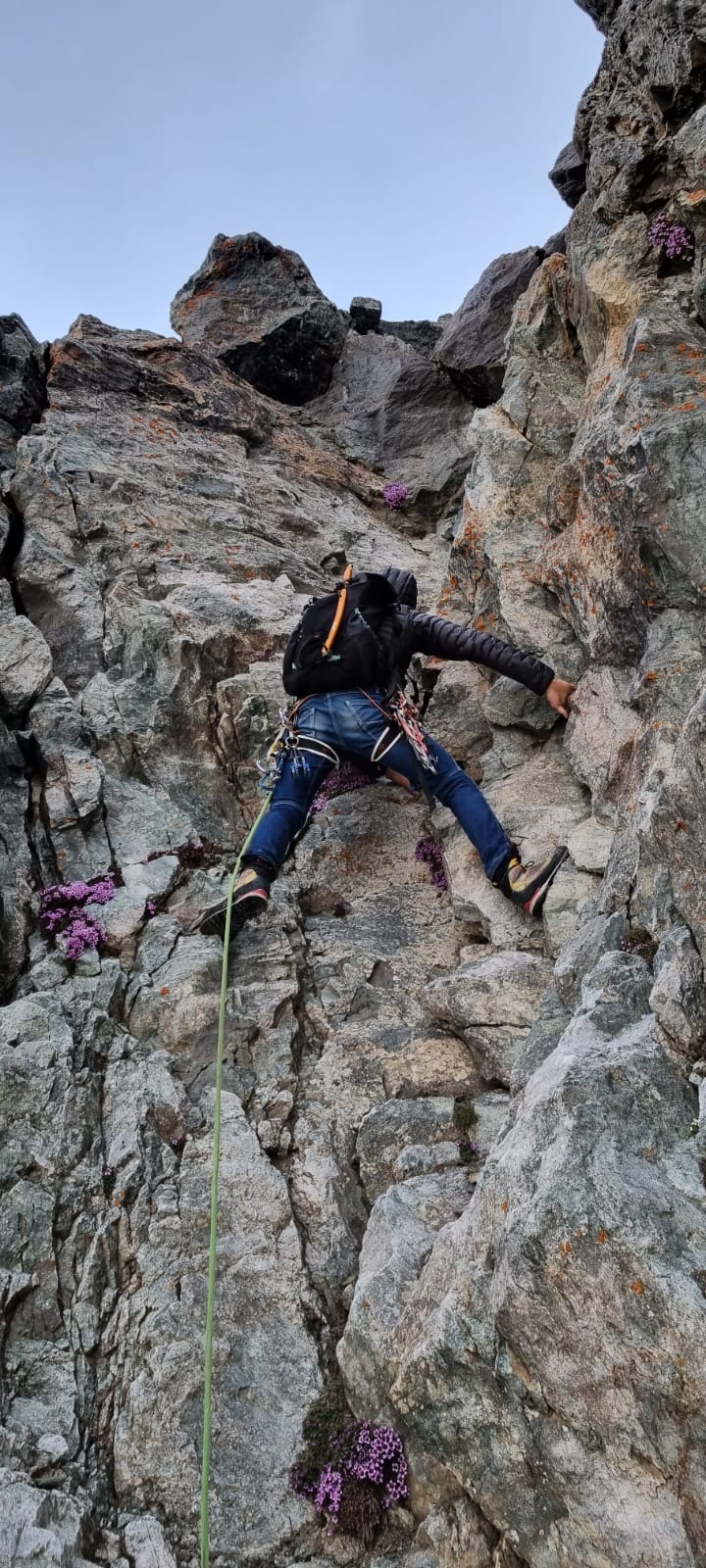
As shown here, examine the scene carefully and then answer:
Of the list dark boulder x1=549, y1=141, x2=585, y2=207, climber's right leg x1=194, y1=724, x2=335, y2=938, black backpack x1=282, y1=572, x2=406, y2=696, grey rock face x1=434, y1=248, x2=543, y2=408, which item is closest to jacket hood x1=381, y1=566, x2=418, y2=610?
black backpack x1=282, y1=572, x2=406, y2=696

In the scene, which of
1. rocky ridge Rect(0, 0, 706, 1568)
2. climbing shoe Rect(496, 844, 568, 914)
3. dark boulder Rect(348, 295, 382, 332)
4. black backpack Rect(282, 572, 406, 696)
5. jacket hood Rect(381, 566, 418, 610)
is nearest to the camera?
rocky ridge Rect(0, 0, 706, 1568)

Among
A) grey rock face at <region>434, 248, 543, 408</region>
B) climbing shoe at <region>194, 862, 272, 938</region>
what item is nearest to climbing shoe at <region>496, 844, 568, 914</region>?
climbing shoe at <region>194, 862, 272, 938</region>

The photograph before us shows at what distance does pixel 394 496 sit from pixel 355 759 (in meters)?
9.01

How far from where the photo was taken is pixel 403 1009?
6.94 meters

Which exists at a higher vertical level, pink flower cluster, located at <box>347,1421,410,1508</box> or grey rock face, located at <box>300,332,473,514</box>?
grey rock face, located at <box>300,332,473,514</box>

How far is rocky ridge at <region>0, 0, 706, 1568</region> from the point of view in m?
3.93

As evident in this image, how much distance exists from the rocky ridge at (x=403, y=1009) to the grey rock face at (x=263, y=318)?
6994 millimetres

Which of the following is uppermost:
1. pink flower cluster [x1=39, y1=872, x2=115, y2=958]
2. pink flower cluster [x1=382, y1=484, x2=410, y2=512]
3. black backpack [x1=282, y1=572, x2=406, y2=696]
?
pink flower cluster [x1=382, y1=484, x2=410, y2=512]

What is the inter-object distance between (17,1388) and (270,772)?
16.6ft

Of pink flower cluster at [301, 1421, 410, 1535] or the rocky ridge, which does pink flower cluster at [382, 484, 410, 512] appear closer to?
the rocky ridge

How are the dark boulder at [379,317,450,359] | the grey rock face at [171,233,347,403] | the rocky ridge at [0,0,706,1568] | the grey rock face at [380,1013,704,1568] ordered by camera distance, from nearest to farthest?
the grey rock face at [380,1013,704,1568] → the rocky ridge at [0,0,706,1568] → the grey rock face at [171,233,347,403] → the dark boulder at [379,317,450,359]

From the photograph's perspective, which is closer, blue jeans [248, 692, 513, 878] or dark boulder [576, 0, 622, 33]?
blue jeans [248, 692, 513, 878]

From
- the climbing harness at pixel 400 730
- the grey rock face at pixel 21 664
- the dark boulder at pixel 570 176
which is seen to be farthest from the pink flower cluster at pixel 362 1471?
the dark boulder at pixel 570 176

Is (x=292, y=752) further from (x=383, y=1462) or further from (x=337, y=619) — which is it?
(x=383, y=1462)
